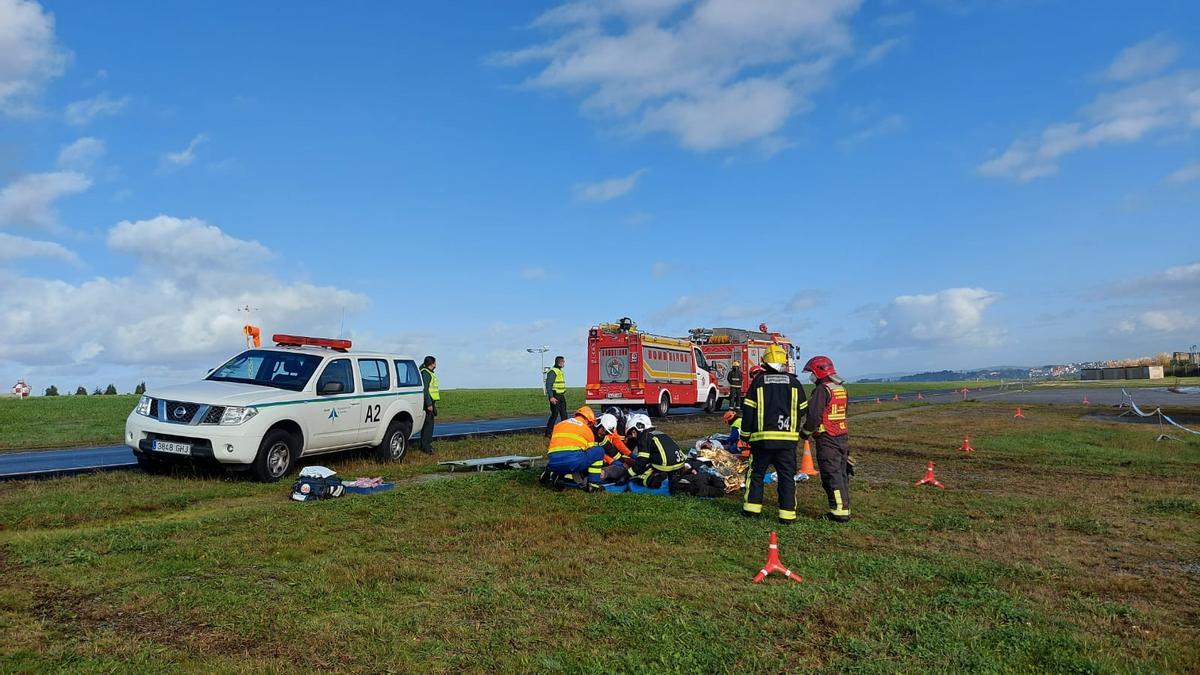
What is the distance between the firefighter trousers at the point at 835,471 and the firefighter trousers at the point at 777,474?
34cm

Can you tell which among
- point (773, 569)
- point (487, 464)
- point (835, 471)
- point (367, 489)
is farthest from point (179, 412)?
point (835, 471)

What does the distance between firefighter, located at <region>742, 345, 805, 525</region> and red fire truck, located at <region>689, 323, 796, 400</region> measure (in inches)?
858

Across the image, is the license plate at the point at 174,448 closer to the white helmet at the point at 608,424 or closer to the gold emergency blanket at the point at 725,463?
the white helmet at the point at 608,424

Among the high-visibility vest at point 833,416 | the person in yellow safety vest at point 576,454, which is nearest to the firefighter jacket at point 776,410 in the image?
the high-visibility vest at point 833,416

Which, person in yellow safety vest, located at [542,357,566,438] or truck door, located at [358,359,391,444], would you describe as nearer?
truck door, located at [358,359,391,444]

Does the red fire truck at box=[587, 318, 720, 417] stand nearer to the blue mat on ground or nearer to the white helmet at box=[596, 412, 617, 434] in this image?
the white helmet at box=[596, 412, 617, 434]

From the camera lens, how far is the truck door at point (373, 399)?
12.9 m

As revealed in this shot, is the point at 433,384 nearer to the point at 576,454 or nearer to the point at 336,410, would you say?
the point at 336,410

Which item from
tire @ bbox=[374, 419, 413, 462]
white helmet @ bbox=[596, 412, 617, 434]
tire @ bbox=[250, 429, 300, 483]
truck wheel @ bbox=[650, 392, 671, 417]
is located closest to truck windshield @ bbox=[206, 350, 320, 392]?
tire @ bbox=[250, 429, 300, 483]

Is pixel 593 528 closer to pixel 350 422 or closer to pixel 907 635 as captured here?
pixel 907 635

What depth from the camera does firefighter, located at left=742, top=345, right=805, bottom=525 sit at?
8672 millimetres

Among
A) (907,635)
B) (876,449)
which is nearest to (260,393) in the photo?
(907,635)

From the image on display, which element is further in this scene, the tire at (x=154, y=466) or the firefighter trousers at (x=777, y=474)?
the tire at (x=154, y=466)

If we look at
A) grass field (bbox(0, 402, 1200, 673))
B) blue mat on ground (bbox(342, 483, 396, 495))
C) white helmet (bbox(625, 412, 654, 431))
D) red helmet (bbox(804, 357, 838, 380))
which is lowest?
grass field (bbox(0, 402, 1200, 673))
